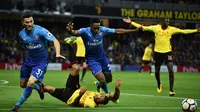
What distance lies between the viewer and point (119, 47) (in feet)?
157

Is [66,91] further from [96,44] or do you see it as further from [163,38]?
[163,38]

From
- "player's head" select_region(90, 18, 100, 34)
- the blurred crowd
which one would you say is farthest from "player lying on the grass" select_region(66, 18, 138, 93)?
the blurred crowd

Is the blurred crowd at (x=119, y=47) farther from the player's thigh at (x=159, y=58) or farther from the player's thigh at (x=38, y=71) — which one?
the player's thigh at (x=38, y=71)

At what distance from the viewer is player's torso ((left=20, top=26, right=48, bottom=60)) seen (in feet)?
40.1

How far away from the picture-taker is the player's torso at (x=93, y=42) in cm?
1428

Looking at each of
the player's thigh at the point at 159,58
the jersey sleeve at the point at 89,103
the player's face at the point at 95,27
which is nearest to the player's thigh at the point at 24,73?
the jersey sleeve at the point at 89,103

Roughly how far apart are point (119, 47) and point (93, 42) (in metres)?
33.5

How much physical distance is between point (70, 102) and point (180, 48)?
3868 centimetres

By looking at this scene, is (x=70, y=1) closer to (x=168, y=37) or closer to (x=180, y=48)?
(x=180, y=48)

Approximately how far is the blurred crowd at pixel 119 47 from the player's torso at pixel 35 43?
29.7 metres

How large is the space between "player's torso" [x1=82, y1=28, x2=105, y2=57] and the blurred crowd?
2789 cm

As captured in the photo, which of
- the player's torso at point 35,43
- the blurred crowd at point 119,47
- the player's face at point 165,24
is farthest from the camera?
the blurred crowd at point 119,47

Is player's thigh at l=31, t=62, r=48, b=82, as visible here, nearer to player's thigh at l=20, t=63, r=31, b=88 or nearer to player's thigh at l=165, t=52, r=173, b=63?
player's thigh at l=20, t=63, r=31, b=88

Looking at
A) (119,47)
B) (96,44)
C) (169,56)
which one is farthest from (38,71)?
(119,47)
